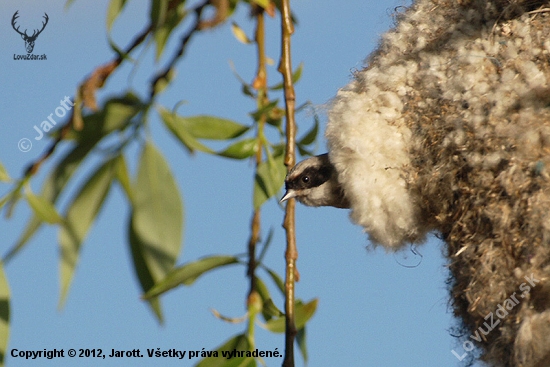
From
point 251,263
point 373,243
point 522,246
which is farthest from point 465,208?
point 251,263

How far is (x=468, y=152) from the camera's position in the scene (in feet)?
4.02

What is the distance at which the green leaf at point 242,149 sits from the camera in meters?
0.88

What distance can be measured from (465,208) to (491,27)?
342mm

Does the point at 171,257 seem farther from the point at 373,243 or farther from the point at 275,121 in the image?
the point at 373,243

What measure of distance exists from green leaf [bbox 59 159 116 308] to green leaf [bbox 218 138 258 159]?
14cm

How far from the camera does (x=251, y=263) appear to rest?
2.81 feet

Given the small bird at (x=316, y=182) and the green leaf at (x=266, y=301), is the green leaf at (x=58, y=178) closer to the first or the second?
the green leaf at (x=266, y=301)

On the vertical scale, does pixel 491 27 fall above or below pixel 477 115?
above

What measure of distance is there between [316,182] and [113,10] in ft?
2.62

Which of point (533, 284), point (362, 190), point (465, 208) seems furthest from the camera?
point (362, 190)

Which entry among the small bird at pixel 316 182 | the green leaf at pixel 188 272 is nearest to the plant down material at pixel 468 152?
the small bird at pixel 316 182

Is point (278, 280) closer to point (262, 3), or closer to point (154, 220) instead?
point (154, 220)

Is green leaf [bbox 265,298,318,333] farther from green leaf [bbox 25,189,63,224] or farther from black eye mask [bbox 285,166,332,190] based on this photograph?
black eye mask [bbox 285,166,332,190]

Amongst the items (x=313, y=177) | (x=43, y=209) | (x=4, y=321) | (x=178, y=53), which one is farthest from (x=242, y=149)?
(x=313, y=177)
